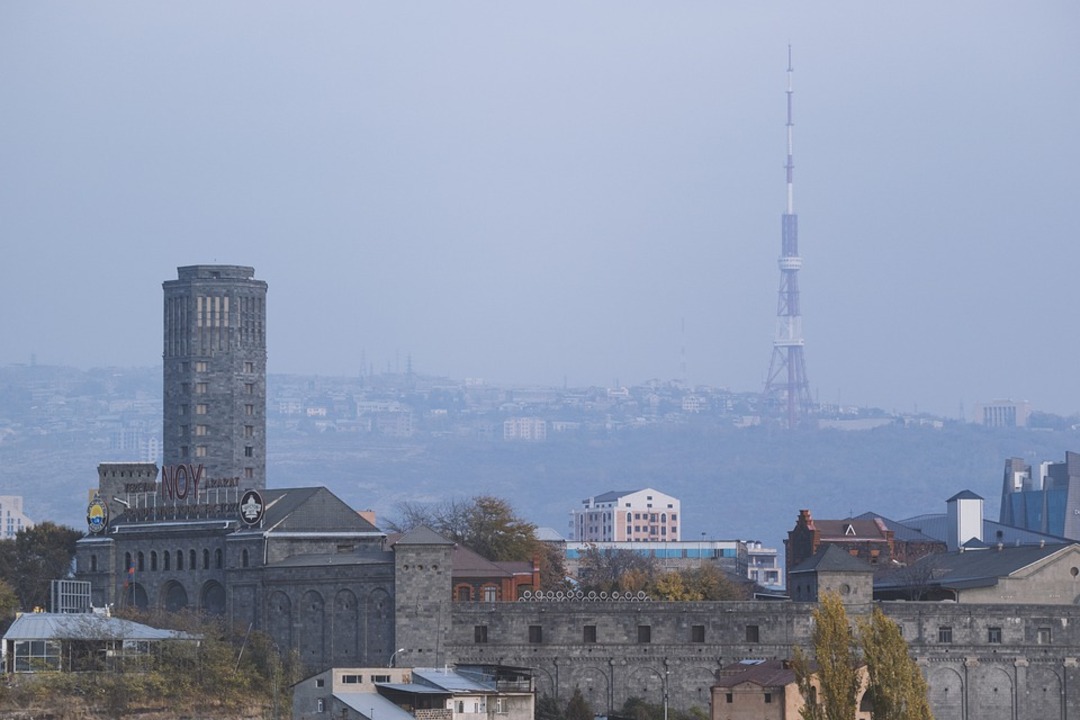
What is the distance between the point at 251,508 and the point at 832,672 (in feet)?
150

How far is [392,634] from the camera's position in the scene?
128 metres

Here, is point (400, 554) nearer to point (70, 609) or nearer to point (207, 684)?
point (207, 684)

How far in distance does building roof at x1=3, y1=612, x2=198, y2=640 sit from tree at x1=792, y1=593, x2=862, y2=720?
3714 cm

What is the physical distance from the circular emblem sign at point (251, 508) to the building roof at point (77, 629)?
12.4 meters

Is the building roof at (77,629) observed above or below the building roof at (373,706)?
above

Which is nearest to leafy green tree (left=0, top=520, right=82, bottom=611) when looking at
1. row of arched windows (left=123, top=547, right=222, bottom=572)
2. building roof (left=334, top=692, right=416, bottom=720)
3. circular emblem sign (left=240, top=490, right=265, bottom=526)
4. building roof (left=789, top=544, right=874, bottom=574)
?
row of arched windows (left=123, top=547, right=222, bottom=572)

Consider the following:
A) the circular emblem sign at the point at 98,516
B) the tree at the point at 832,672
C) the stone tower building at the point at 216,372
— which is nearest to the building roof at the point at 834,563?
the tree at the point at 832,672

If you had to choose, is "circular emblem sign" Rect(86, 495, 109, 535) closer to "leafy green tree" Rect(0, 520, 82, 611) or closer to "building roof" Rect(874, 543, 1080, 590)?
"leafy green tree" Rect(0, 520, 82, 611)

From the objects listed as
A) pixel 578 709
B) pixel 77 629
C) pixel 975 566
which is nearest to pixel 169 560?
pixel 77 629

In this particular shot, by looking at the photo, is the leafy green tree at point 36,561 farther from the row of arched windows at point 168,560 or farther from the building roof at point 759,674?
the building roof at point 759,674

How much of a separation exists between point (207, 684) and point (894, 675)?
3896 cm

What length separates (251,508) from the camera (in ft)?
452

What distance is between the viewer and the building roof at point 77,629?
12238cm

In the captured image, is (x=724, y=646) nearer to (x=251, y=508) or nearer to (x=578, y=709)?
(x=578, y=709)
